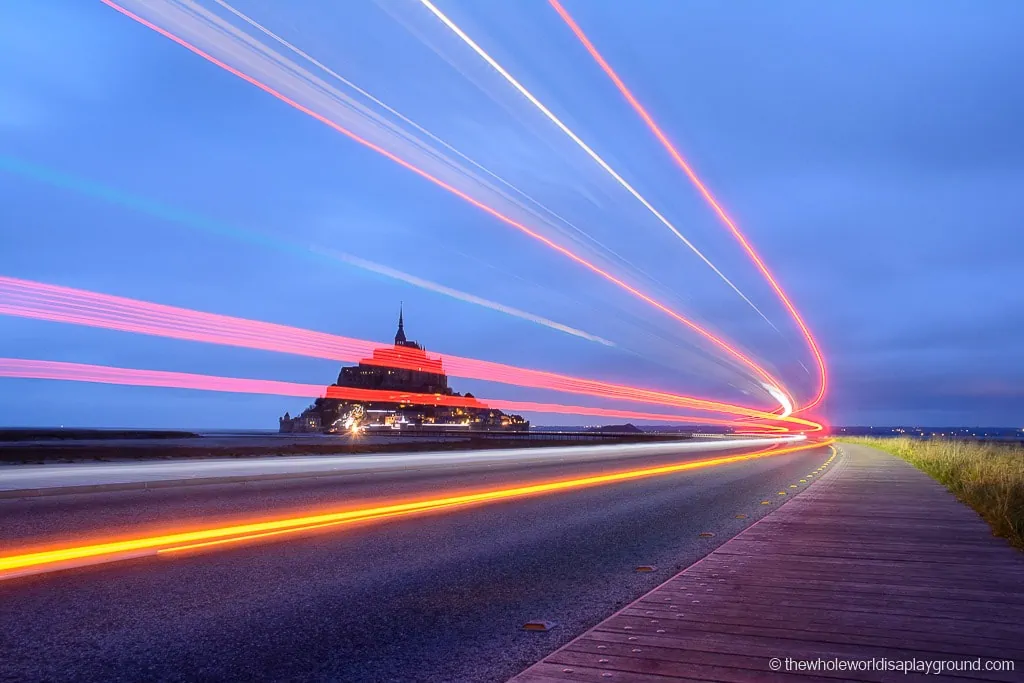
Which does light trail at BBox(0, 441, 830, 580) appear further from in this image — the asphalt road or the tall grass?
the tall grass

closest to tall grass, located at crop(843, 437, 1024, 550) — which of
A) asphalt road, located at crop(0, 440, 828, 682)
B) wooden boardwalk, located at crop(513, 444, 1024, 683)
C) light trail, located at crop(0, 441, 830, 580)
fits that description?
wooden boardwalk, located at crop(513, 444, 1024, 683)

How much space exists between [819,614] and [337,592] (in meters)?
4.06

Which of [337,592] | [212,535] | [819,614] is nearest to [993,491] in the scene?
[819,614]

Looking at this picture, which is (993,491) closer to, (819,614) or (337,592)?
(819,614)

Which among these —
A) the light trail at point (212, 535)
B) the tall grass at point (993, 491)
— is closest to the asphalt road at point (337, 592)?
the light trail at point (212, 535)

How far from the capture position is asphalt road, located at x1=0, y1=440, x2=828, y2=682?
→ 497cm

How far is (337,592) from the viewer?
700 centimetres

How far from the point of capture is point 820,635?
4910 millimetres

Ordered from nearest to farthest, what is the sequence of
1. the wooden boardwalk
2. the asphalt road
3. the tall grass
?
the wooden boardwalk, the asphalt road, the tall grass

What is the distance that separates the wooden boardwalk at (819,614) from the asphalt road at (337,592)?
0.63 meters

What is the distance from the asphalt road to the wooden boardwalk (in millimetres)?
634

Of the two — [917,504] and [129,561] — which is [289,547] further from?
[917,504]

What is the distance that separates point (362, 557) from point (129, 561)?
2482 mm

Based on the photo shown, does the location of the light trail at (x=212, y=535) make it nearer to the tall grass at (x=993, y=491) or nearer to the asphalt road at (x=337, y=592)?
the asphalt road at (x=337, y=592)
